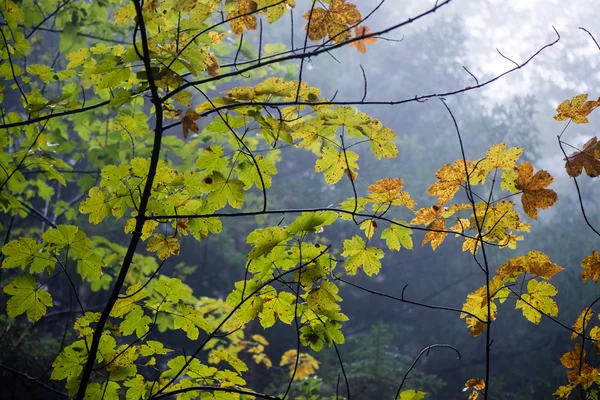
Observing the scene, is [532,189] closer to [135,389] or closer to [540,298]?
[540,298]

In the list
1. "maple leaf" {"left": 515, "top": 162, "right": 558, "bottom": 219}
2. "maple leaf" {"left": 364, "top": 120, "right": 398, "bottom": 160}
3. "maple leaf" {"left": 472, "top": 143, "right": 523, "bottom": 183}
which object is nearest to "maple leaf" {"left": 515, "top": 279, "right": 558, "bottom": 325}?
"maple leaf" {"left": 515, "top": 162, "right": 558, "bottom": 219}

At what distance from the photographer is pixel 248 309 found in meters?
0.95

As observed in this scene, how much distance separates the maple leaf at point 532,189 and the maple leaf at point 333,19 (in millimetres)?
474

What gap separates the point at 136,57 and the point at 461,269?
9805mm

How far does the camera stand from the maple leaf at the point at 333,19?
3.13 ft

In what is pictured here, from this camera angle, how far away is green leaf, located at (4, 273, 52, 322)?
0.95 meters

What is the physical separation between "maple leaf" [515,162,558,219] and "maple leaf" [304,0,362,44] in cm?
47

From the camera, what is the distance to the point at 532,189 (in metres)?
0.98

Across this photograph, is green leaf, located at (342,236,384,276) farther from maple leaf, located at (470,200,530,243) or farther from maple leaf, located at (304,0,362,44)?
maple leaf, located at (304,0,362,44)

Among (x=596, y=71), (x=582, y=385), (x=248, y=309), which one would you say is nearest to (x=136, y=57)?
(x=248, y=309)

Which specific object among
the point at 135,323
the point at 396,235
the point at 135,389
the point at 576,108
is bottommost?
the point at 135,389

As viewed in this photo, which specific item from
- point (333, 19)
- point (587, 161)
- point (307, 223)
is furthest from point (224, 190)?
point (587, 161)

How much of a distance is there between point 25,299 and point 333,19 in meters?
0.87

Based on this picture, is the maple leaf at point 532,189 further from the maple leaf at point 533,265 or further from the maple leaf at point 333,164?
the maple leaf at point 333,164
